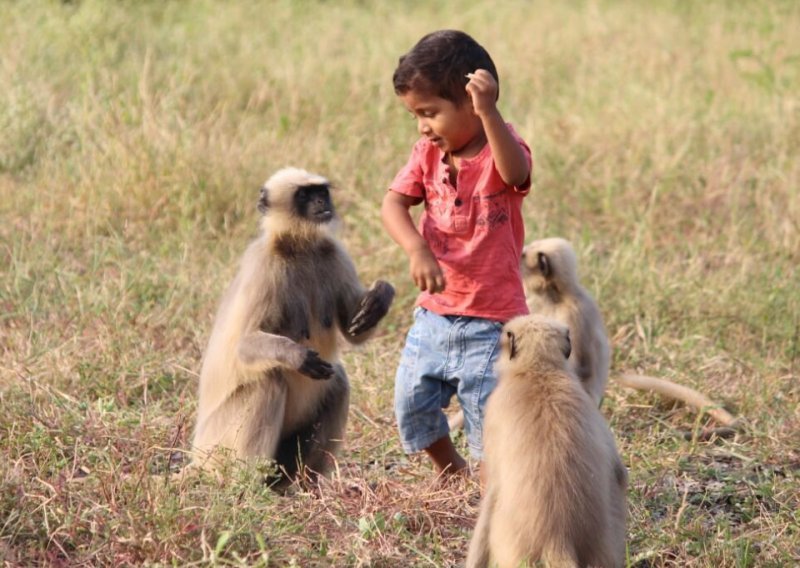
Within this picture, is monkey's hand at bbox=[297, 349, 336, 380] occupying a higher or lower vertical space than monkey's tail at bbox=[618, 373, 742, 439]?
higher

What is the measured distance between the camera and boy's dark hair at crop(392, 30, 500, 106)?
4.18 meters

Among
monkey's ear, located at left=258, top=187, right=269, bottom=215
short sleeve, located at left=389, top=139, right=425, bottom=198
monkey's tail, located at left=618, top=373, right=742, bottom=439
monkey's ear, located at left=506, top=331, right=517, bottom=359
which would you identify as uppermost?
short sleeve, located at left=389, top=139, right=425, bottom=198

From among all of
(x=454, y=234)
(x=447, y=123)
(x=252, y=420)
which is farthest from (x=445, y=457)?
(x=447, y=123)

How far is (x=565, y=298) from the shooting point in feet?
18.2

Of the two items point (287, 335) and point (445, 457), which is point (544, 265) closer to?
point (445, 457)

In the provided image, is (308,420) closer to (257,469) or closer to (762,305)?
(257,469)

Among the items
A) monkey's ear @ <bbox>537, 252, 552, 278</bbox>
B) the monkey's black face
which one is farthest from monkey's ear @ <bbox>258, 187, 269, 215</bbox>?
monkey's ear @ <bbox>537, 252, 552, 278</bbox>

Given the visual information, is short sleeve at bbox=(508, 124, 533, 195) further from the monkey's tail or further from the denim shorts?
the monkey's tail

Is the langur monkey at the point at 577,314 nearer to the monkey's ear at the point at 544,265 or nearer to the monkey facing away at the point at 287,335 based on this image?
the monkey's ear at the point at 544,265

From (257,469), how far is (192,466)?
0.84 feet

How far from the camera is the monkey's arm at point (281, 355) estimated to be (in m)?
4.28

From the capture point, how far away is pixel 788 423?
5113mm

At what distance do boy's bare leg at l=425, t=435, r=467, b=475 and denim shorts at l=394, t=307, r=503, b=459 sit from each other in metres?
0.04

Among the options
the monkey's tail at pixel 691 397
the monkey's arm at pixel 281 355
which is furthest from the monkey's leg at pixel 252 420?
the monkey's tail at pixel 691 397
